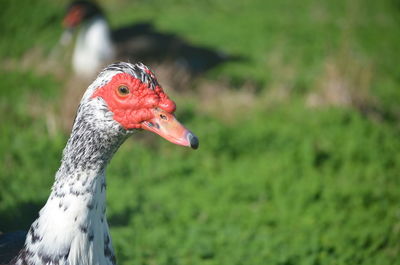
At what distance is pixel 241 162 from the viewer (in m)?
5.03

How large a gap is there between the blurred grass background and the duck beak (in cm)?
146

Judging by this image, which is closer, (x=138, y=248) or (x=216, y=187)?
(x=138, y=248)

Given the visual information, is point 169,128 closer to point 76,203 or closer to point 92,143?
point 92,143

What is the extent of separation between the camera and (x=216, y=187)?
4.55 meters

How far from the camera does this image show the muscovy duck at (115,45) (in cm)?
679

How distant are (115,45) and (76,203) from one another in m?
5.21

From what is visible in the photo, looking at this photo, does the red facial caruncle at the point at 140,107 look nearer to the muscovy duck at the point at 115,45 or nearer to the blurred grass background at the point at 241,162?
the blurred grass background at the point at 241,162

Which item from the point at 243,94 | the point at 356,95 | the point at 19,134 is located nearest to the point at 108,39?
the point at 243,94

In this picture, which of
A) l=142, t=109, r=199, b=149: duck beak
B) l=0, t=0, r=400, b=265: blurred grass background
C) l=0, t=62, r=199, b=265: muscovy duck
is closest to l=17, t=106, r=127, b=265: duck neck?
l=0, t=62, r=199, b=265: muscovy duck

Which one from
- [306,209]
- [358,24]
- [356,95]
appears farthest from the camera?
[358,24]

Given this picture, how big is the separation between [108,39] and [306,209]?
3.93 m

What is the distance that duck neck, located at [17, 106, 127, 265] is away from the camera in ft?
7.07

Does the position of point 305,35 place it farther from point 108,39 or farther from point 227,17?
point 108,39

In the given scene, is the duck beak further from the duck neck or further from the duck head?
the duck neck
